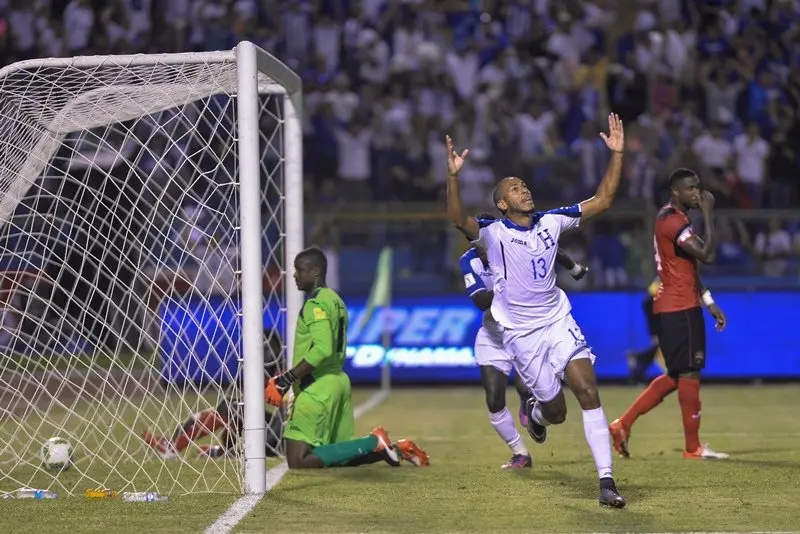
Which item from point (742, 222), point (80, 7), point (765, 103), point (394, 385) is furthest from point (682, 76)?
point (80, 7)

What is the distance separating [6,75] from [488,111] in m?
12.8

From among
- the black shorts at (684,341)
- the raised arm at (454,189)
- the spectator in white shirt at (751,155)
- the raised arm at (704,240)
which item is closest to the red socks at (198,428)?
the raised arm at (454,189)

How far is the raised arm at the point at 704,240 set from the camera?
10.0 m

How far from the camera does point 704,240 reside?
10.2 m

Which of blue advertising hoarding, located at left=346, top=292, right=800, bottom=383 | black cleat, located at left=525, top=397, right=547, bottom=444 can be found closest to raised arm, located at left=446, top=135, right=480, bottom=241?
black cleat, located at left=525, top=397, right=547, bottom=444

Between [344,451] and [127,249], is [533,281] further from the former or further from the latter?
[127,249]

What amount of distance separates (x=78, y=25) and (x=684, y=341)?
14738 millimetres

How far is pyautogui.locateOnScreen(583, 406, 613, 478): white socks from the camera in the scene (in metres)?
7.74

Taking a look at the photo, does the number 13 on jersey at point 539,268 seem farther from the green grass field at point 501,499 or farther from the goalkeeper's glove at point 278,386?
the goalkeeper's glove at point 278,386

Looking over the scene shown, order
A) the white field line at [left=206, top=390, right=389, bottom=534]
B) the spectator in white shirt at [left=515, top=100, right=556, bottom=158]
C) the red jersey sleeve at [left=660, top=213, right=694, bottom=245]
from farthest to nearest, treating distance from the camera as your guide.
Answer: the spectator in white shirt at [left=515, top=100, right=556, bottom=158]
the red jersey sleeve at [left=660, top=213, right=694, bottom=245]
the white field line at [left=206, top=390, right=389, bottom=534]

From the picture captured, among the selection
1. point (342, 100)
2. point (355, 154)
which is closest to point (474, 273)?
point (355, 154)

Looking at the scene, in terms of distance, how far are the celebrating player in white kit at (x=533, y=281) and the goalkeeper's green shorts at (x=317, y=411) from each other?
184 cm

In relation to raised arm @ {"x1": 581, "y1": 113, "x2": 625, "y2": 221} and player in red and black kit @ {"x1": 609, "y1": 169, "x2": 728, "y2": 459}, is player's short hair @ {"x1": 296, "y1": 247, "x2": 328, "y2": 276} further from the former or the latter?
player in red and black kit @ {"x1": 609, "y1": 169, "x2": 728, "y2": 459}

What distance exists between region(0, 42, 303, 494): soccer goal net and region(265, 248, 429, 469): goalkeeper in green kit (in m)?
0.39
